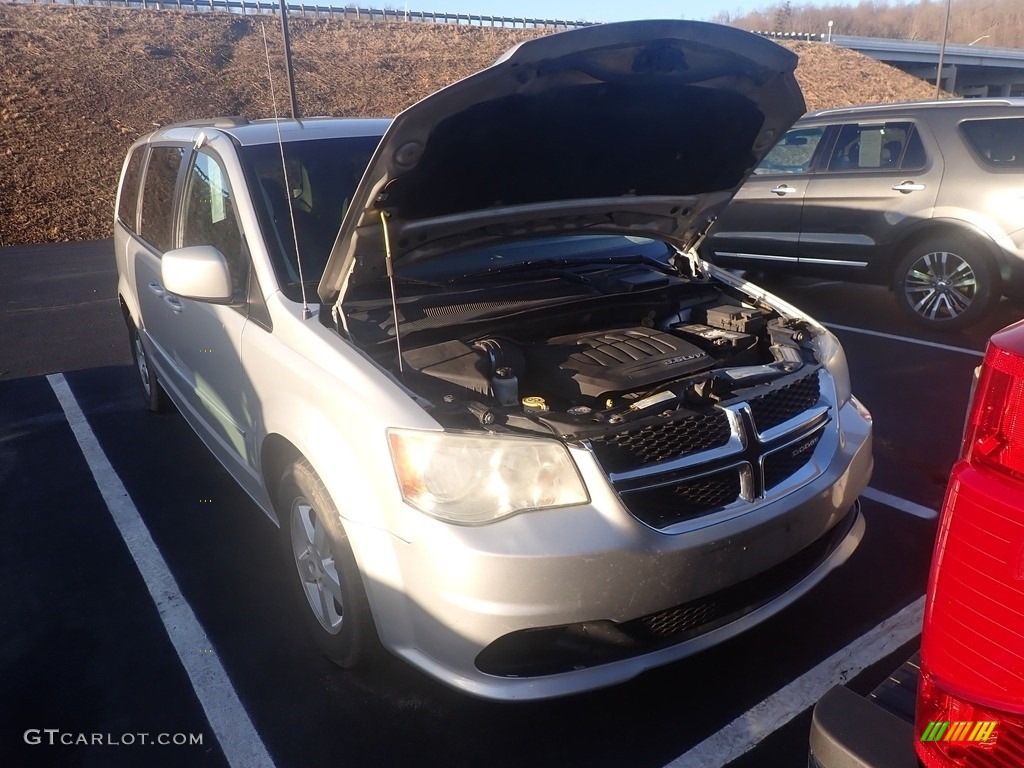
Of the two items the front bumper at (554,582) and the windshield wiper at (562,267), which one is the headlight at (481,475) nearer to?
the front bumper at (554,582)

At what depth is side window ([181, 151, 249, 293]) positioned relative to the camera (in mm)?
3207

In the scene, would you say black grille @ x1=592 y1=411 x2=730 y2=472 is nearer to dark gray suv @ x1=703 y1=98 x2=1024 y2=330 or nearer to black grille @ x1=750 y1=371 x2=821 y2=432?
black grille @ x1=750 y1=371 x2=821 y2=432

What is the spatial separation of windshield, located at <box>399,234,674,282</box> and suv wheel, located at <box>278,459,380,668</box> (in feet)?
3.04

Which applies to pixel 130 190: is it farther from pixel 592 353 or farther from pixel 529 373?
pixel 592 353

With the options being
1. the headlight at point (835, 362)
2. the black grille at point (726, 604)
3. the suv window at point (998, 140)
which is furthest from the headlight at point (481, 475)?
the suv window at point (998, 140)

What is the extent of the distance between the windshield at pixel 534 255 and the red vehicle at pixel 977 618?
2101 millimetres

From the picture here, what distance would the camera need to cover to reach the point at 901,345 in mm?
6363

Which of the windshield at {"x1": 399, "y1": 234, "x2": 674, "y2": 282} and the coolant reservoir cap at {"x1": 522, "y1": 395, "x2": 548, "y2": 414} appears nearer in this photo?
the coolant reservoir cap at {"x1": 522, "y1": 395, "x2": 548, "y2": 414}

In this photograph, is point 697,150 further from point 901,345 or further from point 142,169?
point 901,345

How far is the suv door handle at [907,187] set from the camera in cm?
666

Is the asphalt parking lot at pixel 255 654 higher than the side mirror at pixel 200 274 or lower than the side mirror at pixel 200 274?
lower

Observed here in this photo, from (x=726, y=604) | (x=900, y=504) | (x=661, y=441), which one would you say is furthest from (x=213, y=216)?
(x=900, y=504)

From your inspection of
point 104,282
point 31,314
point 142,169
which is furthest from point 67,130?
point 142,169

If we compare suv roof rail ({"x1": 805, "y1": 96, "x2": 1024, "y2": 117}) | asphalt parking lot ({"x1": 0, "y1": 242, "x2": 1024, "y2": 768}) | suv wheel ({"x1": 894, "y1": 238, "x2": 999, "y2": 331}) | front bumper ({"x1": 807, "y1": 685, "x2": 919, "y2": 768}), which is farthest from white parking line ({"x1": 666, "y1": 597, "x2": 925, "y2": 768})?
suv roof rail ({"x1": 805, "y1": 96, "x2": 1024, "y2": 117})
